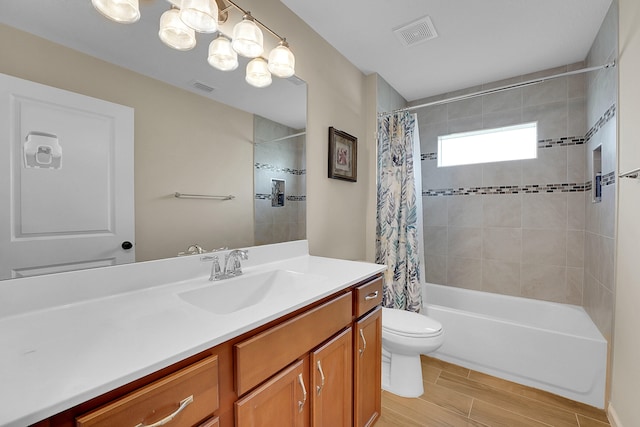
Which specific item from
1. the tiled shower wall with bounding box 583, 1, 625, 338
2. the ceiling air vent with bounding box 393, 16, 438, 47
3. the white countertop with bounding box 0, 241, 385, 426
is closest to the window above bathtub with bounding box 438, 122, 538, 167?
the tiled shower wall with bounding box 583, 1, 625, 338

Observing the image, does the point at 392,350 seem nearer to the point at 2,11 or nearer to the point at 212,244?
the point at 212,244

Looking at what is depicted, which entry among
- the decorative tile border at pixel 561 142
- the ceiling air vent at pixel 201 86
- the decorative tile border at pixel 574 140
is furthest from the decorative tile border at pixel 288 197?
the decorative tile border at pixel 561 142

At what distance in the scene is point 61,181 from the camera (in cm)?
85

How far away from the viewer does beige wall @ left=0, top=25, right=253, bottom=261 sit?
83 centimetres

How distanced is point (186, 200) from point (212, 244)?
235 millimetres

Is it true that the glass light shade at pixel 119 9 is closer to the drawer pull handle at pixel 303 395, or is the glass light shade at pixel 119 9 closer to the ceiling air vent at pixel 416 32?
the drawer pull handle at pixel 303 395

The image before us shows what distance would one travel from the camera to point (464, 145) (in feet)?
9.19

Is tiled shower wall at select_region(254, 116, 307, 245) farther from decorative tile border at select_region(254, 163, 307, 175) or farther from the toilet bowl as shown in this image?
the toilet bowl

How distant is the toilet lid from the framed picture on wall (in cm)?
107

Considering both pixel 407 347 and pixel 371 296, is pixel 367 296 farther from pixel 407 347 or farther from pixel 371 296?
pixel 407 347

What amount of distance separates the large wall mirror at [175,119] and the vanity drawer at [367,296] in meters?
0.59

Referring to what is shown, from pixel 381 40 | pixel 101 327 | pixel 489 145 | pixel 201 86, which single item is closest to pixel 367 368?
pixel 101 327

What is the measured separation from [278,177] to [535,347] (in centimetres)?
204

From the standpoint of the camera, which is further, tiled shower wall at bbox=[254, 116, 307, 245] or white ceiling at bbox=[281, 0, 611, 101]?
white ceiling at bbox=[281, 0, 611, 101]
